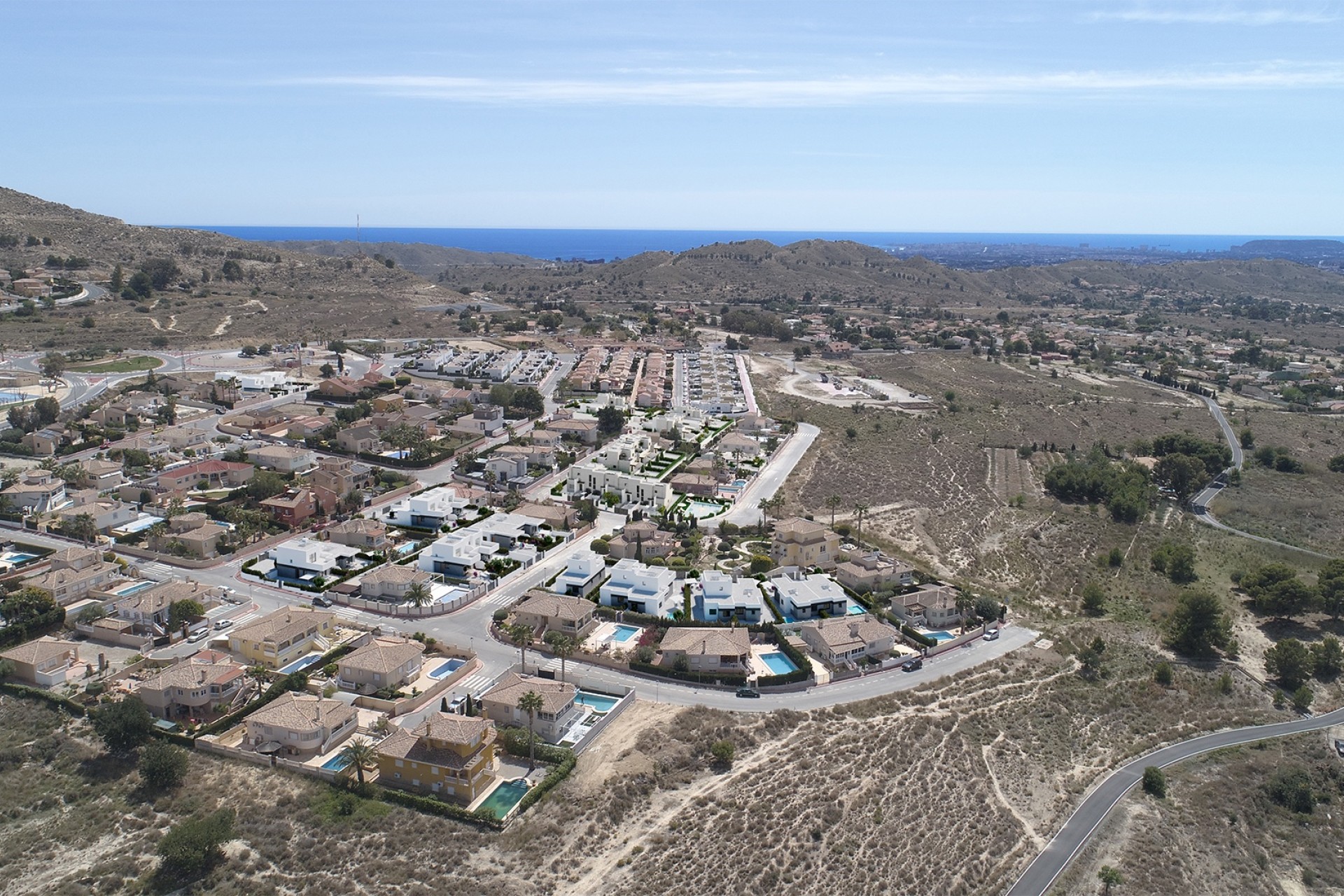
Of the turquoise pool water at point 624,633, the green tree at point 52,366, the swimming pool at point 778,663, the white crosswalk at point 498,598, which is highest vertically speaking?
the green tree at point 52,366

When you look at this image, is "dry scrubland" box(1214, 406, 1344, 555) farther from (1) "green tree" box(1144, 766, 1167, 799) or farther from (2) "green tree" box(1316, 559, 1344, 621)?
(1) "green tree" box(1144, 766, 1167, 799)

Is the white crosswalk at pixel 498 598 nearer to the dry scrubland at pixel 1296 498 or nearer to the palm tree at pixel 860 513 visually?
the palm tree at pixel 860 513

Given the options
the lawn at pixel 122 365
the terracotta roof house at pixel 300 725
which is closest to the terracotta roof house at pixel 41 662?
the terracotta roof house at pixel 300 725

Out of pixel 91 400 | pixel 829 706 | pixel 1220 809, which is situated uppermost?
pixel 91 400

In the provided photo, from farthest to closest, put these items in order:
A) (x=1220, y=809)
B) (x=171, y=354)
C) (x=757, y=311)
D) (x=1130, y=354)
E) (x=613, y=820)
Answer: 1. (x=757, y=311)
2. (x=1130, y=354)
3. (x=171, y=354)
4. (x=1220, y=809)
5. (x=613, y=820)

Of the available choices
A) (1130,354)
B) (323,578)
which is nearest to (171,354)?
(323,578)

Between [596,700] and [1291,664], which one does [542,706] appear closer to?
[596,700]

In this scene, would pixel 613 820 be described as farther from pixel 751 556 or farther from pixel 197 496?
pixel 197 496
